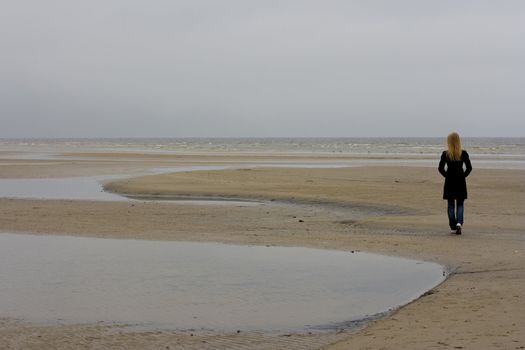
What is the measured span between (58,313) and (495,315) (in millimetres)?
4677

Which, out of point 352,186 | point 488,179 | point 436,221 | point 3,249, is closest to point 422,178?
point 488,179

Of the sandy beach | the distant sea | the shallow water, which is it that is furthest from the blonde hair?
the distant sea

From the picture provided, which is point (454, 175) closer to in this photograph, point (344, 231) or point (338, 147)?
point (344, 231)

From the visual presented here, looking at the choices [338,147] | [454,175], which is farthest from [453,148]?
[338,147]

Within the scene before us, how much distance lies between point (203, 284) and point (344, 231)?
5.85 m

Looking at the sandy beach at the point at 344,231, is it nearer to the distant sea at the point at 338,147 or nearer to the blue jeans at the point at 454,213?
the blue jeans at the point at 454,213

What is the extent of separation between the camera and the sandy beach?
6289 mm

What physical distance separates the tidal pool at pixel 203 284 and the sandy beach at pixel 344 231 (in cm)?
42

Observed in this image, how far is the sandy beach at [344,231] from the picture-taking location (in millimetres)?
6289

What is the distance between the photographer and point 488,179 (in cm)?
2730

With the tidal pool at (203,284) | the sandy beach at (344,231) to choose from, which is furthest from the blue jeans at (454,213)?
the tidal pool at (203,284)

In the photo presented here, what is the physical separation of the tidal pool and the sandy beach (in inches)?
16.6

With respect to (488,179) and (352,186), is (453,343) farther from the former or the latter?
(488,179)

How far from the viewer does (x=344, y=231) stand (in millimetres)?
14211
